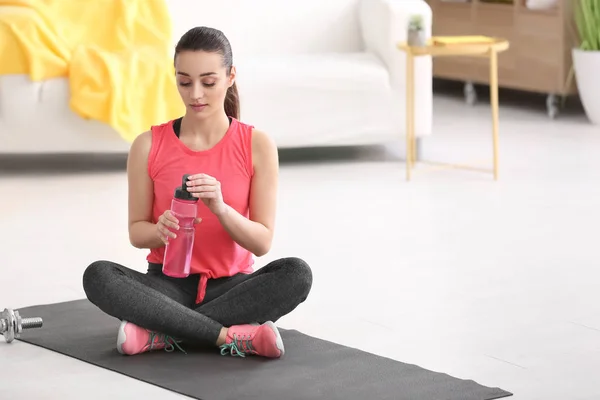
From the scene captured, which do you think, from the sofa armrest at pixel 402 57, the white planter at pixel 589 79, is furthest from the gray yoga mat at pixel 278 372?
the white planter at pixel 589 79

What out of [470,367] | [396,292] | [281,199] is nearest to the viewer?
[470,367]

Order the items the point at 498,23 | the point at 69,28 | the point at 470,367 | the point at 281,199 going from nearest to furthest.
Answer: the point at 470,367, the point at 281,199, the point at 69,28, the point at 498,23

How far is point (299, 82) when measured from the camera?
4.62 m

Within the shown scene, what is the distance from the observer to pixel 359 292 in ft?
9.38

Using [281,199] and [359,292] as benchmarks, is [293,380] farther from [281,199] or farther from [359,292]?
[281,199]

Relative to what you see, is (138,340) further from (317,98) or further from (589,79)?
(589,79)

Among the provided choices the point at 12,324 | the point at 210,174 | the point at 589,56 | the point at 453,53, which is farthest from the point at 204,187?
the point at 589,56

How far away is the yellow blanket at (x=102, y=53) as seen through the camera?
430 cm

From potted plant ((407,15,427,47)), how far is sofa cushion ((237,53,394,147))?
0.39 m

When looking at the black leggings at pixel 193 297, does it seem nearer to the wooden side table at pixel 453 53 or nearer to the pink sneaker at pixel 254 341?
the pink sneaker at pixel 254 341

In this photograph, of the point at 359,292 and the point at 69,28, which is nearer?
the point at 359,292

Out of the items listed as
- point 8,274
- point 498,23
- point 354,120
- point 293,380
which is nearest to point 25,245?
point 8,274

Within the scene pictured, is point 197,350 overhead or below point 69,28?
below

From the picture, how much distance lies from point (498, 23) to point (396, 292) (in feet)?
12.0
